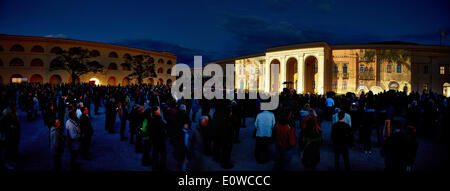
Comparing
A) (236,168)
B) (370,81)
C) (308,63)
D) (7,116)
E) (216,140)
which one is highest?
(308,63)

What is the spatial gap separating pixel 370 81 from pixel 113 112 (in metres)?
30.1

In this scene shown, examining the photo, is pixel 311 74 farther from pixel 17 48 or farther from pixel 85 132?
pixel 17 48

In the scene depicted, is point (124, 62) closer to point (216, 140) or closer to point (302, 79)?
point (302, 79)

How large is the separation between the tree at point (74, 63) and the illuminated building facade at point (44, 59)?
1695 millimetres

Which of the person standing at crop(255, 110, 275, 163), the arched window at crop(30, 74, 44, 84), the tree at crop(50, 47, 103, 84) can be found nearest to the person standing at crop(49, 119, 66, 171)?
the person standing at crop(255, 110, 275, 163)

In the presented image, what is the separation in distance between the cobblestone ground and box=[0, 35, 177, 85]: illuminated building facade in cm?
3742

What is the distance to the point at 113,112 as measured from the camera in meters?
8.30

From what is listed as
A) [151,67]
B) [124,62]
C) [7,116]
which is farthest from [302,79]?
[124,62]

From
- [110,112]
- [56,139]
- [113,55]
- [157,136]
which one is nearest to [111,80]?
[113,55]

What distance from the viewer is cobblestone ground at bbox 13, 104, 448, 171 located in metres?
5.24

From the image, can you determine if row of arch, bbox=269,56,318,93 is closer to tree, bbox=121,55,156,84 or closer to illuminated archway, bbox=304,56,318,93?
illuminated archway, bbox=304,56,318,93

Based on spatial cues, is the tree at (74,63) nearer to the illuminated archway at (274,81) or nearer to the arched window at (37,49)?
the arched window at (37,49)

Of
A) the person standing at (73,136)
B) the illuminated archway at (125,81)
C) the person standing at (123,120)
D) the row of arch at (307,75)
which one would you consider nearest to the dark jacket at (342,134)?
the person standing at (73,136)

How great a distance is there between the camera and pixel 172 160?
5738 millimetres
